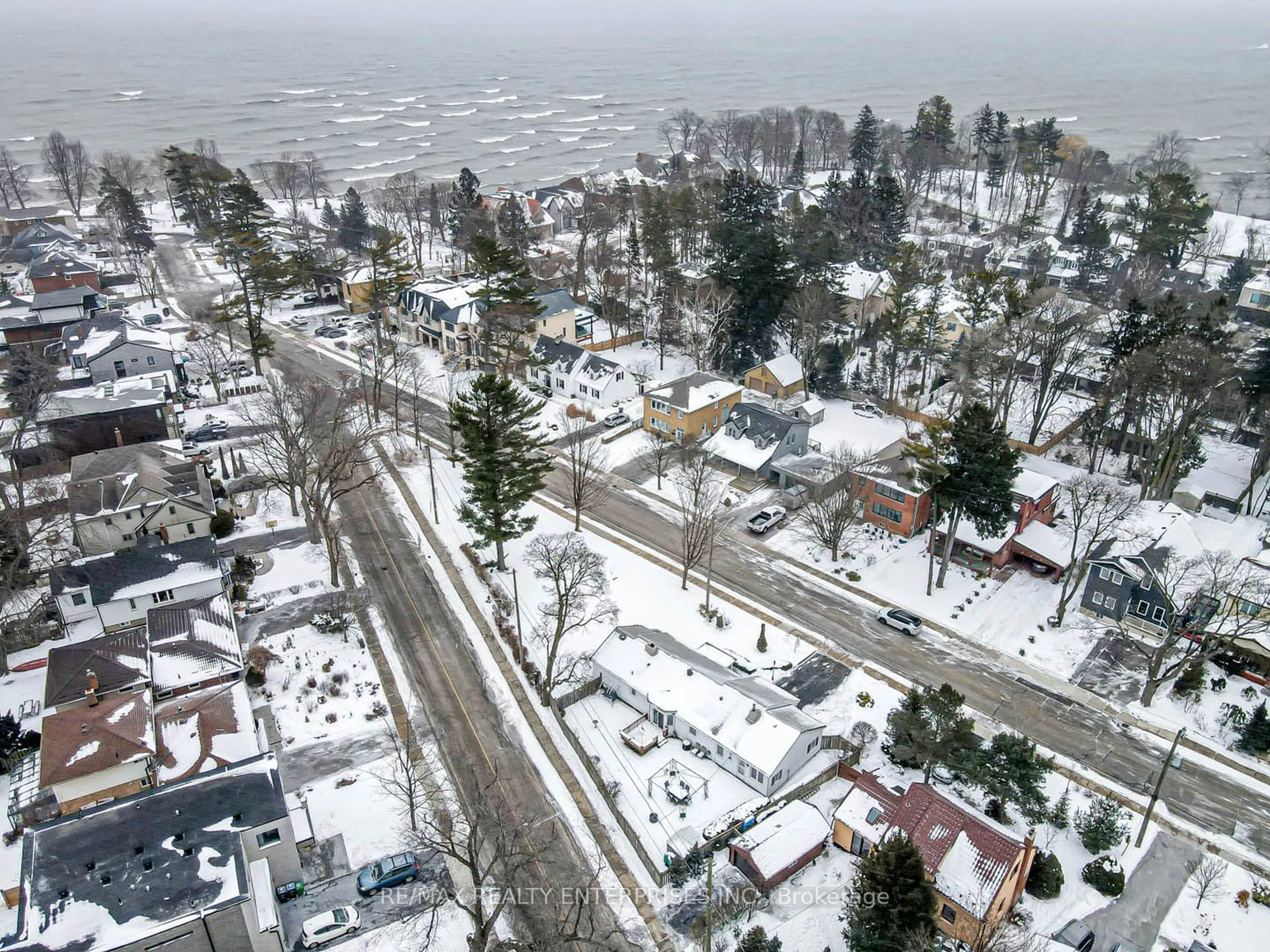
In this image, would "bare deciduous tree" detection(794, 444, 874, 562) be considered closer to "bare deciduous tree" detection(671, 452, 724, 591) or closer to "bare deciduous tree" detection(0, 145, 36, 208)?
"bare deciduous tree" detection(671, 452, 724, 591)

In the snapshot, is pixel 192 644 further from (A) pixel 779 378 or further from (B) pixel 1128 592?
(B) pixel 1128 592

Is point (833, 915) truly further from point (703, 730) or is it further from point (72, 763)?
point (72, 763)

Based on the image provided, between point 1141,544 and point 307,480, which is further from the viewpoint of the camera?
point 307,480

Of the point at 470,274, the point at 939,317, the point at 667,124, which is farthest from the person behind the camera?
the point at 667,124

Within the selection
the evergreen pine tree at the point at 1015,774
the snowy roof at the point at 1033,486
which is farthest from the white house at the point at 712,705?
the snowy roof at the point at 1033,486

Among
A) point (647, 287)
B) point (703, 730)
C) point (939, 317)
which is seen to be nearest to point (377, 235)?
point (647, 287)

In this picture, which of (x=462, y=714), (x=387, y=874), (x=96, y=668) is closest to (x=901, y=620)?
(x=462, y=714)

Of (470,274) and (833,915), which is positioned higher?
(470,274)

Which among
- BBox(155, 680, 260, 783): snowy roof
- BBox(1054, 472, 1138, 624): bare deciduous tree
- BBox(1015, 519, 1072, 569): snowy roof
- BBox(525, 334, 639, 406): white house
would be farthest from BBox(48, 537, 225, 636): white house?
BBox(1054, 472, 1138, 624): bare deciduous tree
